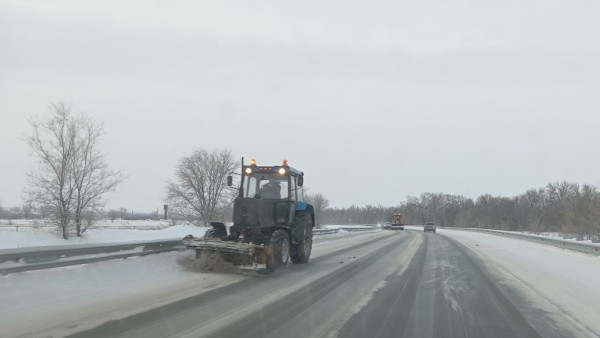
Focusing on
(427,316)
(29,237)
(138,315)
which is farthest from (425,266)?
(29,237)

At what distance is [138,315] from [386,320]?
3691 millimetres

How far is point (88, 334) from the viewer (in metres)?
5.96

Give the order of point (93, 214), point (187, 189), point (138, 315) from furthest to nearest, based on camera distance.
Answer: point (187, 189) → point (93, 214) → point (138, 315)

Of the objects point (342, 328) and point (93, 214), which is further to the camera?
point (93, 214)

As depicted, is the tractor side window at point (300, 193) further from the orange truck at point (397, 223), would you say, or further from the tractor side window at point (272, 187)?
the orange truck at point (397, 223)

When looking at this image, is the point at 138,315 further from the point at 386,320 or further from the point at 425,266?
the point at 425,266

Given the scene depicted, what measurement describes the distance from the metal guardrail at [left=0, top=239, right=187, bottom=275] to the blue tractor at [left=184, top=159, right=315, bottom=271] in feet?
4.72

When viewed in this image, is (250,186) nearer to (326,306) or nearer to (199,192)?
(326,306)

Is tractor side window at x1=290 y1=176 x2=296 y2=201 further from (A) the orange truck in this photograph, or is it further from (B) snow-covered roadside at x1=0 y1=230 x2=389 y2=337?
(A) the orange truck

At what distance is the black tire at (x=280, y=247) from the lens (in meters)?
12.8

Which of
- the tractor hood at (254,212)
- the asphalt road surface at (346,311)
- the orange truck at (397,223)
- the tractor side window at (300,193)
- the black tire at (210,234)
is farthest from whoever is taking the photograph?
the orange truck at (397,223)

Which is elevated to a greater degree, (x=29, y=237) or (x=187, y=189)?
(x=187, y=189)

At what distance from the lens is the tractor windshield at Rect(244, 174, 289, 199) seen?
571 inches

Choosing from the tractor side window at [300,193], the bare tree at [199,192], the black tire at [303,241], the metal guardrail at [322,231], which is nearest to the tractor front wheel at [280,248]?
the black tire at [303,241]
